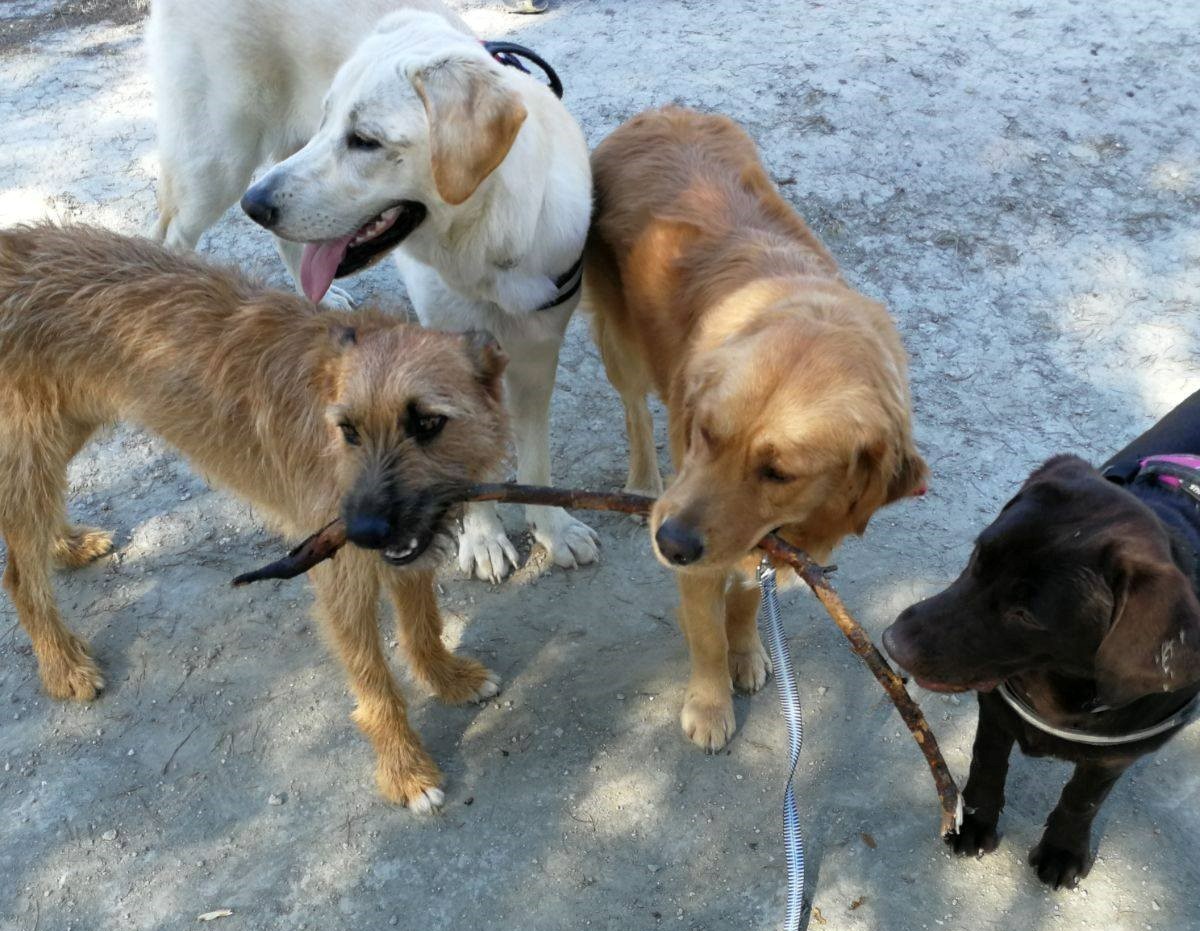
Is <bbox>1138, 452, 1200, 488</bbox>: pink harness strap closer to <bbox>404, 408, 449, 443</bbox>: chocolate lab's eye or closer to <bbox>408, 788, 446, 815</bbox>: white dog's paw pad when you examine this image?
<bbox>404, 408, 449, 443</bbox>: chocolate lab's eye

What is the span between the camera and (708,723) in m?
3.11

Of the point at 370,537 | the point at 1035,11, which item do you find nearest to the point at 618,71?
the point at 1035,11

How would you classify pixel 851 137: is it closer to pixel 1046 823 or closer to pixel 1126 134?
pixel 1126 134

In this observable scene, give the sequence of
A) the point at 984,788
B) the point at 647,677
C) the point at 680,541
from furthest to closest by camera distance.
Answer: the point at 647,677, the point at 984,788, the point at 680,541

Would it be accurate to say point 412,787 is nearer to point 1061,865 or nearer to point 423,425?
point 423,425

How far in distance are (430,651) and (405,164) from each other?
5.18 feet

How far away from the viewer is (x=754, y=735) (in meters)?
3.18

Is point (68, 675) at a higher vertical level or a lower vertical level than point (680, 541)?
lower

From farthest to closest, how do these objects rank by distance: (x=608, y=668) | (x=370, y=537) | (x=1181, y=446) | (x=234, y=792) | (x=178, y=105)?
(x=178, y=105)
(x=608, y=668)
(x=234, y=792)
(x=1181, y=446)
(x=370, y=537)

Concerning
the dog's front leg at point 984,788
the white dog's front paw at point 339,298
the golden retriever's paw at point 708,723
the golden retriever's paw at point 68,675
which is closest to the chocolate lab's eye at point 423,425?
the golden retriever's paw at point 708,723

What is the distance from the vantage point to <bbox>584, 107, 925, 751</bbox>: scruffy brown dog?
7.41 feet

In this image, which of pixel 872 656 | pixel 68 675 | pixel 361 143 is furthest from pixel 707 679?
pixel 68 675

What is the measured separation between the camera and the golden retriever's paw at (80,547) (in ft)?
12.2

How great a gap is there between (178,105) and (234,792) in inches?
105
